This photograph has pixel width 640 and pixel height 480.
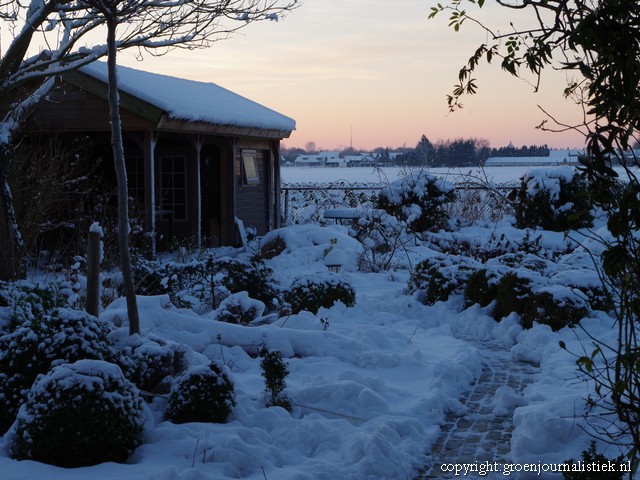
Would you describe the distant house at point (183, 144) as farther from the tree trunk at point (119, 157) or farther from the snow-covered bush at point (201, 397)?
the snow-covered bush at point (201, 397)

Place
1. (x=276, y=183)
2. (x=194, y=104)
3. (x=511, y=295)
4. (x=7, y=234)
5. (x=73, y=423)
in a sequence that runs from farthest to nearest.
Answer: (x=276, y=183)
(x=194, y=104)
(x=7, y=234)
(x=511, y=295)
(x=73, y=423)

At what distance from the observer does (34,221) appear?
11.2m

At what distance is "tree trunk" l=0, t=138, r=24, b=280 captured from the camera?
31.2 feet

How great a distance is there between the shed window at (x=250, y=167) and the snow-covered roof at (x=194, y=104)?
1008 mm

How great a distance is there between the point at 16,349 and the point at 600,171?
13.6ft

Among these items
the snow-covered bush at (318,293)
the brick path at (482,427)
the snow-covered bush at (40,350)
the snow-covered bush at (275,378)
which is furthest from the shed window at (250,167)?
the snow-covered bush at (40,350)

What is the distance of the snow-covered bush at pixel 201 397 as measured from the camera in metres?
5.22

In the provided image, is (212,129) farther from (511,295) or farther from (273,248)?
(511,295)

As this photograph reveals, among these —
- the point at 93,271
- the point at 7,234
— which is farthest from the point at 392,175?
the point at 93,271

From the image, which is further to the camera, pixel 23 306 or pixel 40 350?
pixel 23 306

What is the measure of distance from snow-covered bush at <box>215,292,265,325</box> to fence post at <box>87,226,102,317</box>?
213cm

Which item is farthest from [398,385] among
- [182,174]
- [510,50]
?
[182,174]

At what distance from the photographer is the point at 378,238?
49.5 feet

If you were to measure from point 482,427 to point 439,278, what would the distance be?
454cm
